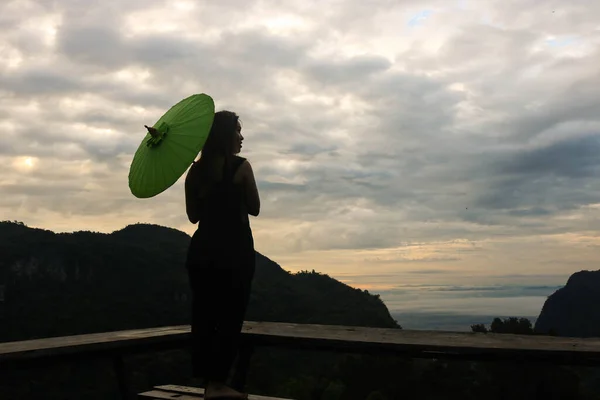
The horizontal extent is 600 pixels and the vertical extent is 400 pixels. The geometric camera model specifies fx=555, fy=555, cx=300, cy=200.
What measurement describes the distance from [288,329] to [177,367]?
2599cm

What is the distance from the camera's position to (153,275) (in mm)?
46656

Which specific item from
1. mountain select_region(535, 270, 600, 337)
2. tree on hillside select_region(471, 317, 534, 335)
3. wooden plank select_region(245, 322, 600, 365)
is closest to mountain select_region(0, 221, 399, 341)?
tree on hillside select_region(471, 317, 534, 335)

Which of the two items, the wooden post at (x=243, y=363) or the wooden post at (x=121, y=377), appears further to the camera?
the wooden post at (x=121, y=377)

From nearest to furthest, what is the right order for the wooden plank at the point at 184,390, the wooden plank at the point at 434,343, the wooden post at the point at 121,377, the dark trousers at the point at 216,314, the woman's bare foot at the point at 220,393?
the wooden plank at the point at 434,343, the woman's bare foot at the point at 220,393, the dark trousers at the point at 216,314, the wooden plank at the point at 184,390, the wooden post at the point at 121,377

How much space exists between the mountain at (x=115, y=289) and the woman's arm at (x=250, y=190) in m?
28.9

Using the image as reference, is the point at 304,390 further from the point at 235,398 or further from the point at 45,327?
the point at 235,398

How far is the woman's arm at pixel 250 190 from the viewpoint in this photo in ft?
10.8

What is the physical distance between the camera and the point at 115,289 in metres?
42.3

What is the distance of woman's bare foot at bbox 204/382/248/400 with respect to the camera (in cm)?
291

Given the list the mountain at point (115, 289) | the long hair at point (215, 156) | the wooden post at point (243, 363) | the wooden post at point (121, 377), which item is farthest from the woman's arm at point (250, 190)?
the mountain at point (115, 289)

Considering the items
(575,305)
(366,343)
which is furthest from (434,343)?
(575,305)


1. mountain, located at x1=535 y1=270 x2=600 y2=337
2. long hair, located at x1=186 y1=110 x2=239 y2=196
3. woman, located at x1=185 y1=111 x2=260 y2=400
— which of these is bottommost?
mountain, located at x1=535 y1=270 x2=600 y2=337

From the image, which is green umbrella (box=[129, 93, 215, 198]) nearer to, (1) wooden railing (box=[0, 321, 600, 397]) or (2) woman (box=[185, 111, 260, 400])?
(2) woman (box=[185, 111, 260, 400])

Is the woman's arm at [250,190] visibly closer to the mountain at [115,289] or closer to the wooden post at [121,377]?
the wooden post at [121,377]
